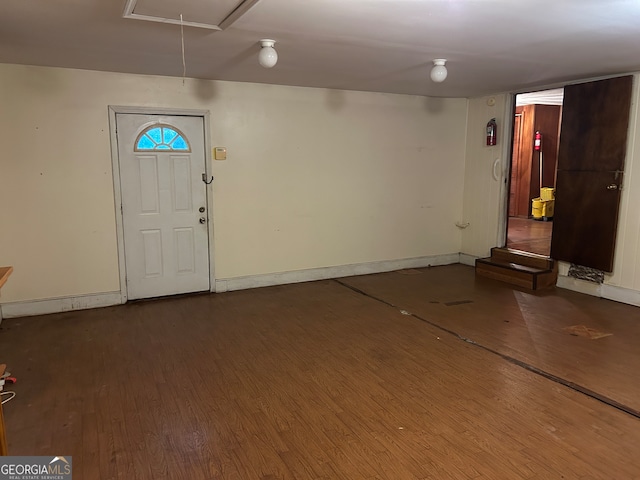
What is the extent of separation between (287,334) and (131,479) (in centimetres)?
203

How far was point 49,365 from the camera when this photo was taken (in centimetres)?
345

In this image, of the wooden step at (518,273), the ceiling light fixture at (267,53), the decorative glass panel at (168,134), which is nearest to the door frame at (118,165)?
the decorative glass panel at (168,134)

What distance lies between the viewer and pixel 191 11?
2807mm

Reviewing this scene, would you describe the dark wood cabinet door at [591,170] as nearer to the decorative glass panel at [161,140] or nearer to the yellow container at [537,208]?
the decorative glass panel at [161,140]

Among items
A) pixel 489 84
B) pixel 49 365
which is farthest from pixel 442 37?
pixel 49 365

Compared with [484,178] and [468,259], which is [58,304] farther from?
[484,178]

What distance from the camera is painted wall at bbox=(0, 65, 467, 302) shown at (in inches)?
175

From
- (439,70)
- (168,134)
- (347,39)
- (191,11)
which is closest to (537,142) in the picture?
(439,70)

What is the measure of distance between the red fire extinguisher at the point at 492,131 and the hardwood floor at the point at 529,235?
1546 millimetres

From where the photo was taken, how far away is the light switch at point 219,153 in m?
5.19

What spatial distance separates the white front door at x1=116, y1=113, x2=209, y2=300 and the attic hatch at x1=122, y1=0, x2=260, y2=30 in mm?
2095

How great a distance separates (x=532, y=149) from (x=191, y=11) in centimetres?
909

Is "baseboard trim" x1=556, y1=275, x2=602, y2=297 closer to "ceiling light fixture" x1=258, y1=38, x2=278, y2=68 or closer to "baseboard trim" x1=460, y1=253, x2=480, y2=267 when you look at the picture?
"baseboard trim" x1=460, y1=253, x2=480, y2=267

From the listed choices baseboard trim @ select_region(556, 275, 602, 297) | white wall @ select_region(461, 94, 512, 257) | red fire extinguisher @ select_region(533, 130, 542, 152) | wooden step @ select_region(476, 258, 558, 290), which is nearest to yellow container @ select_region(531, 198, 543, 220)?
red fire extinguisher @ select_region(533, 130, 542, 152)
